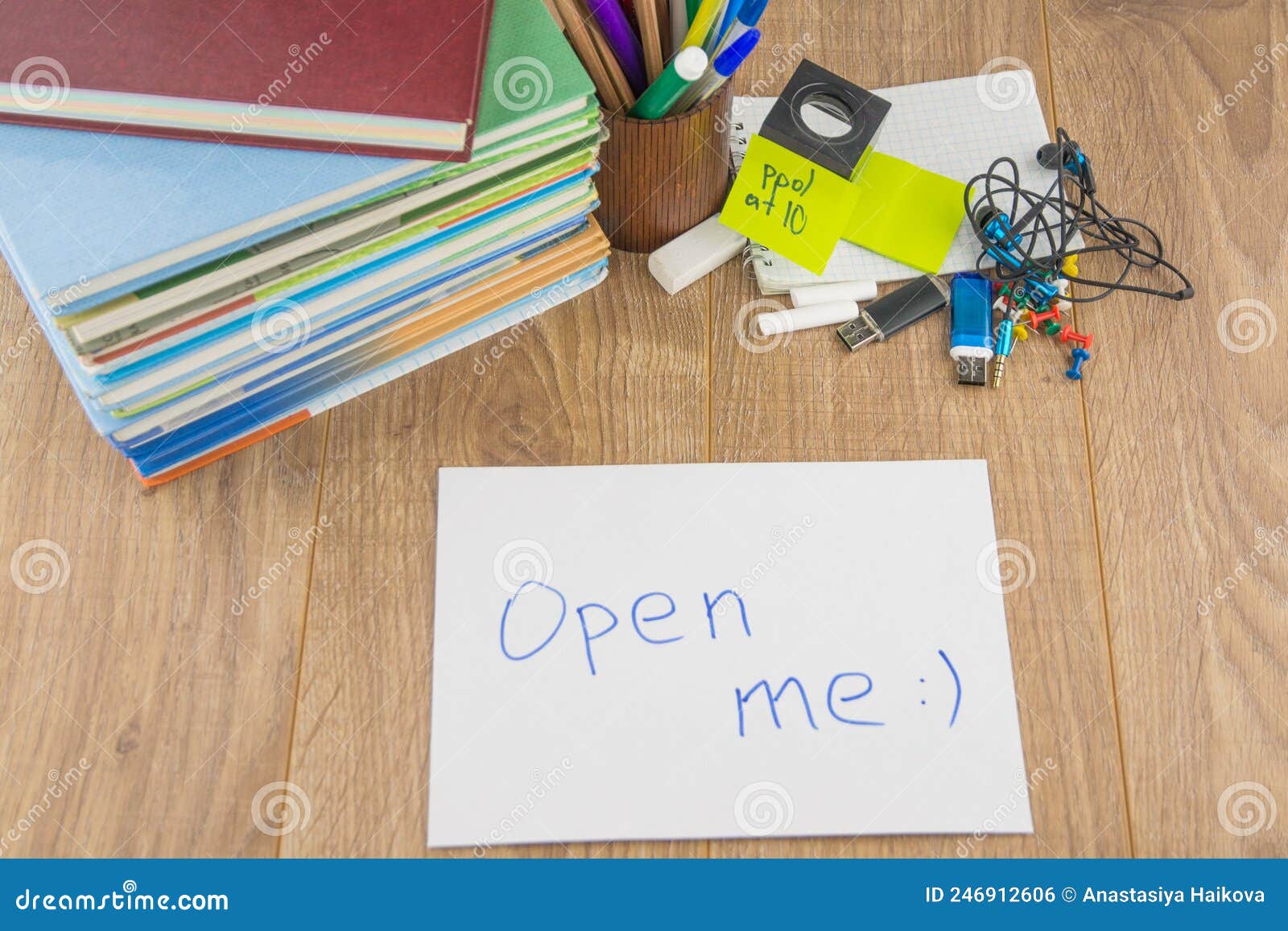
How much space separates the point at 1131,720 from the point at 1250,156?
421mm

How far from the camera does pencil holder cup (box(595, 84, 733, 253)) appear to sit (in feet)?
2.23

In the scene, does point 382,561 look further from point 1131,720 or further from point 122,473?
point 1131,720

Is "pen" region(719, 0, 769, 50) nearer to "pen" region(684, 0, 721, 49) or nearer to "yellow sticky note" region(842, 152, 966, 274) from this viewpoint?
"pen" region(684, 0, 721, 49)

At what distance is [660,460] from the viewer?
71 cm

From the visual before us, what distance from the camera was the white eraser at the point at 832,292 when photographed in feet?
2.45

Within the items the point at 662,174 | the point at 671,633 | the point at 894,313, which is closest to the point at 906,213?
the point at 894,313

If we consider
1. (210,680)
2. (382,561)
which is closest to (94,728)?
(210,680)

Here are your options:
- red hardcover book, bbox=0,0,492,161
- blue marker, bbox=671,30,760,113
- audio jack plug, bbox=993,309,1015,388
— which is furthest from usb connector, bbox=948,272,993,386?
red hardcover book, bbox=0,0,492,161

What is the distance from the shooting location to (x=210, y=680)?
2.17 feet

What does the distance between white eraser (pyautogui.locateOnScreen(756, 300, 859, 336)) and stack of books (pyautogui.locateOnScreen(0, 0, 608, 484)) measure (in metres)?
0.14

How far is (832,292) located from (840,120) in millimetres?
110

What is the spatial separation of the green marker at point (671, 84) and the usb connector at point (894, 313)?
0.61ft

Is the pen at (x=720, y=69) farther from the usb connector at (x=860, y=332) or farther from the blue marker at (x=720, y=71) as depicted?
the usb connector at (x=860, y=332)

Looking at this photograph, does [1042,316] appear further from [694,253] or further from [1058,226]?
[694,253]
